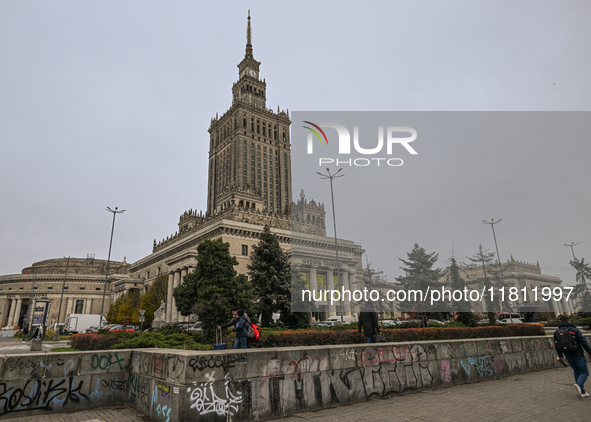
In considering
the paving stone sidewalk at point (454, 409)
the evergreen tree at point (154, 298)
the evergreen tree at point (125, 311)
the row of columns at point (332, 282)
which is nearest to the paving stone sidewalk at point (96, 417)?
the paving stone sidewalk at point (454, 409)

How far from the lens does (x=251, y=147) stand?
10381 cm

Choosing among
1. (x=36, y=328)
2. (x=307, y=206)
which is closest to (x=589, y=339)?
(x=36, y=328)

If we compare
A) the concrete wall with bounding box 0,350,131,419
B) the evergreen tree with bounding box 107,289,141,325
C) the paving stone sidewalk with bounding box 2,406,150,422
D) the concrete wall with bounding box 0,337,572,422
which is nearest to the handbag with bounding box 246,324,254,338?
the concrete wall with bounding box 0,337,572,422

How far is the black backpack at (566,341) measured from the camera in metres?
8.28

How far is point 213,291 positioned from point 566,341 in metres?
23.1

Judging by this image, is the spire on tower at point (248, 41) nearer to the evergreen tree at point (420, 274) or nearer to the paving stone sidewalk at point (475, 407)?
the evergreen tree at point (420, 274)

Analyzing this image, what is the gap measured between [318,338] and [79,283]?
331 feet

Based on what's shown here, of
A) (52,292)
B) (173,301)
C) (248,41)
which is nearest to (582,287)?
(173,301)

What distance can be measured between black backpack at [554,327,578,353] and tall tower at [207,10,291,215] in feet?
296

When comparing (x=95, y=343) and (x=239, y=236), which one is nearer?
(x=95, y=343)

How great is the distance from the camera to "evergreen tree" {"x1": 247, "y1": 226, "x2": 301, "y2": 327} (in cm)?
2997

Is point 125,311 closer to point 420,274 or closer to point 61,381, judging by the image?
point 420,274

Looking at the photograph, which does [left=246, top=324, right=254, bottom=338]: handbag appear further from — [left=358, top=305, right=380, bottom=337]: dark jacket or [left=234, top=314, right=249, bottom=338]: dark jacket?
[left=358, top=305, right=380, bottom=337]: dark jacket

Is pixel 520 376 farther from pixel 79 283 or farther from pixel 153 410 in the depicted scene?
pixel 79 283
